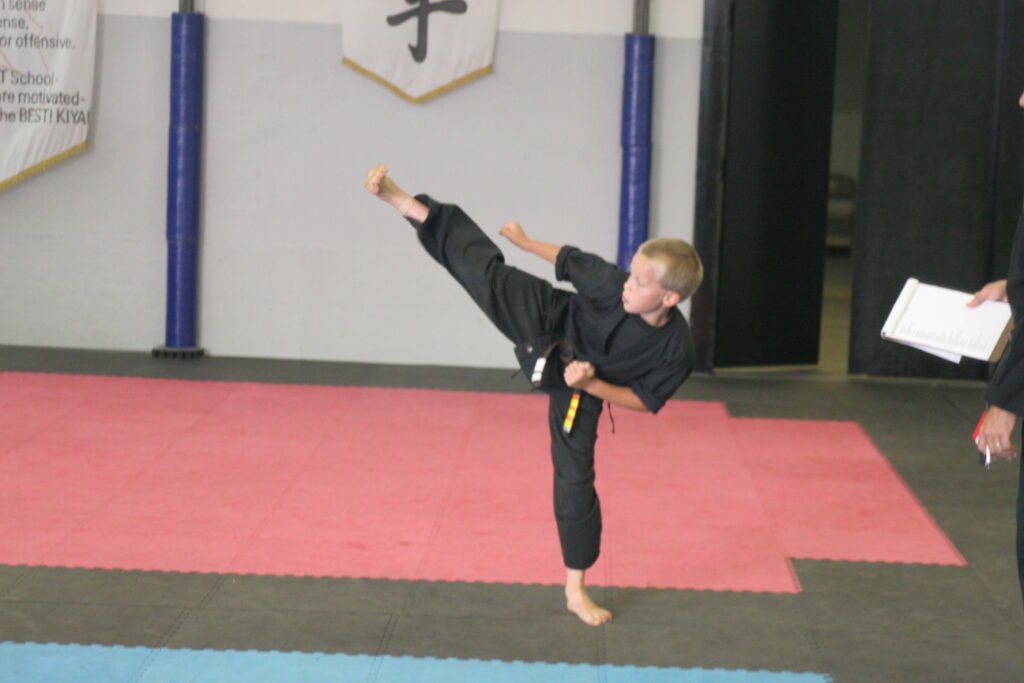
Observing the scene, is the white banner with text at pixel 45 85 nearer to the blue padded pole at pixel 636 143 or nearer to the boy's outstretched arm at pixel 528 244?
the blue padded pole at pixel 636 143

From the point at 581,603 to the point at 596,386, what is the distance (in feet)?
2.38

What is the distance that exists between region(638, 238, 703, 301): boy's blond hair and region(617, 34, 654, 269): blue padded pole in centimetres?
413

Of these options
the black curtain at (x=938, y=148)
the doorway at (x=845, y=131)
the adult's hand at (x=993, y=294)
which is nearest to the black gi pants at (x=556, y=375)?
the adult's hand at (x=993, y=294)

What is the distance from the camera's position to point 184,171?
762 cm

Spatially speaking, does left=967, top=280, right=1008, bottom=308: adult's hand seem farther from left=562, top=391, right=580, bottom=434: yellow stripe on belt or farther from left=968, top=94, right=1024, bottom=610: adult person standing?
left=562, top=391, right=580, bottom=434: yellow stripe on belt

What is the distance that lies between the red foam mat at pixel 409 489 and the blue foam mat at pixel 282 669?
68 centimetres

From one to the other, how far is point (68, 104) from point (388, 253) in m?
2.02

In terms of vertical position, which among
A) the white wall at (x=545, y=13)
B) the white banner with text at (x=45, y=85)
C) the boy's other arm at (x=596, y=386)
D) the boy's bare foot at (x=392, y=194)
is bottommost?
the boy's other arm at (x=596, y=386)

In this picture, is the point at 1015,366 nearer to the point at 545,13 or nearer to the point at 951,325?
the point at 951,325

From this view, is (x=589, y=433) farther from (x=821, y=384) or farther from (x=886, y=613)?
(x=821, y=384)

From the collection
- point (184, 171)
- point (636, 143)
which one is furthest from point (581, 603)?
point (184, 171)

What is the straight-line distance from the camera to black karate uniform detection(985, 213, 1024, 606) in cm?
279

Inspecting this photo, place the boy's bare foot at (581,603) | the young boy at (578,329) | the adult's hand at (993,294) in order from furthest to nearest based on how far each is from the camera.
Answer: the boy's bare foot at (581,603) → the young boy at (578,329) → the adult's hand at (993,294)

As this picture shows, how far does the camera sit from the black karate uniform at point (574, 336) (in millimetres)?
3520
